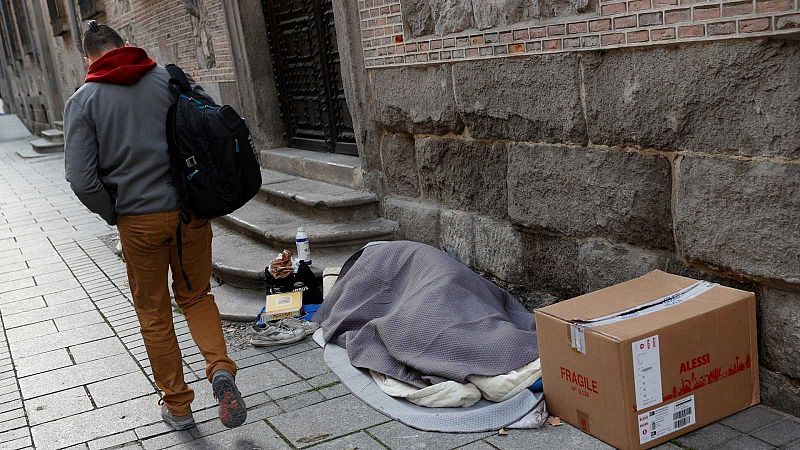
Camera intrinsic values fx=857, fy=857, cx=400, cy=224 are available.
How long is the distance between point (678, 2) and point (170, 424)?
291 cm

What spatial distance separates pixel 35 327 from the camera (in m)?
5.90

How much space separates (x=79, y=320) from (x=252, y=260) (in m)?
1.24

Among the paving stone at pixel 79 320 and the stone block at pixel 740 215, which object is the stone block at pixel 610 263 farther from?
the paving stone at pixel 79 320

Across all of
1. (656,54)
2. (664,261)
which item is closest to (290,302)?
(664,261)

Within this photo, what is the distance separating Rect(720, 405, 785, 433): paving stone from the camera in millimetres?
3348

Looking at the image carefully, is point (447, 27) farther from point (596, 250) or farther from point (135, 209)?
point (135, 209)

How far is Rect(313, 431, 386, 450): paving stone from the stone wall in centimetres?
142

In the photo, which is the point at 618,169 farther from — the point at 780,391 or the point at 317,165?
the point at 317,165

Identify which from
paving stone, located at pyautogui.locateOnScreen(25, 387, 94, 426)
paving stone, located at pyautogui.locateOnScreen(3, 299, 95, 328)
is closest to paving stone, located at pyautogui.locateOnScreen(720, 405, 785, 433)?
paving stone, located at pyautogui.locateOnScreen(25, 387, 94, 426)

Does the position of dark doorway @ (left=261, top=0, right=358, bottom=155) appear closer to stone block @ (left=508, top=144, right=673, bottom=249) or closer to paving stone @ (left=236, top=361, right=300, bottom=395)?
stone block @ (left=508, top=144, right=673, bottom=249)

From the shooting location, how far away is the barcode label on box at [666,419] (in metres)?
3.22

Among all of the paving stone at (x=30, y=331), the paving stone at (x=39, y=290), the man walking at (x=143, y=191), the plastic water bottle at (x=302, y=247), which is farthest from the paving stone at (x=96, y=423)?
the paving stone at (x=39, y=290)

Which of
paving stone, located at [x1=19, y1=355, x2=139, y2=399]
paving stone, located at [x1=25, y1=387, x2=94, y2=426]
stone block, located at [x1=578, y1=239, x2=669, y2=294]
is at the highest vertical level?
stone block, located at [x1=578, y1=239, x2=669, y2=294]

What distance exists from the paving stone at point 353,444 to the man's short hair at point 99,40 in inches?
78.9
